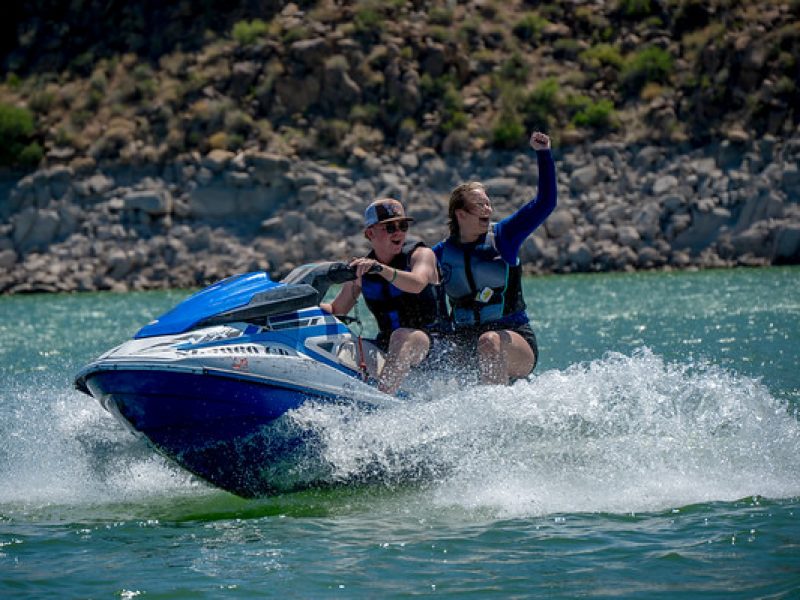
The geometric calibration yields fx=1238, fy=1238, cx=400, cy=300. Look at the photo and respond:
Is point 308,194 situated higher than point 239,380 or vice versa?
point 308,194

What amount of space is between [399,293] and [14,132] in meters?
31.6

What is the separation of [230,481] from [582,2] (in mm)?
36083

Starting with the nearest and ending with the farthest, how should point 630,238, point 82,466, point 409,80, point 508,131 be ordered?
point 82,466 → point 630,238 → point 508,131 → point 409,80

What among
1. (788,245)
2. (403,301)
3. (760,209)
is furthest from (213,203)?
(403,301)

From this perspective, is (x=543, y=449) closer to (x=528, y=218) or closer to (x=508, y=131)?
(x=528, y=218)

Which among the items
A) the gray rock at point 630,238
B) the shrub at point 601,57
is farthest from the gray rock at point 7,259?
the shrub at point 601,57

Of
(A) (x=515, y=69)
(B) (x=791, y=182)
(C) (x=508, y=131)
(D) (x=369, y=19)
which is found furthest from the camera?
(D) (x=369, y=19)

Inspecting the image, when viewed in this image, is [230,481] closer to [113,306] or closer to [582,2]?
[113,306]

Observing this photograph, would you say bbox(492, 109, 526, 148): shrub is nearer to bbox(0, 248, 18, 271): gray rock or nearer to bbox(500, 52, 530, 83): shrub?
bbox(500, 52, 530, 83): shrub

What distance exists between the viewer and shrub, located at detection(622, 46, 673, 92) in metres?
36.7

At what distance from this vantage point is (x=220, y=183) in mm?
34406

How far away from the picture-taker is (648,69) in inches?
1449

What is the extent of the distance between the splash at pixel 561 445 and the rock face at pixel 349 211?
80.2 feet

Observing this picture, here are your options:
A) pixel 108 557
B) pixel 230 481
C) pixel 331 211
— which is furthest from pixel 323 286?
pixel 331 211
